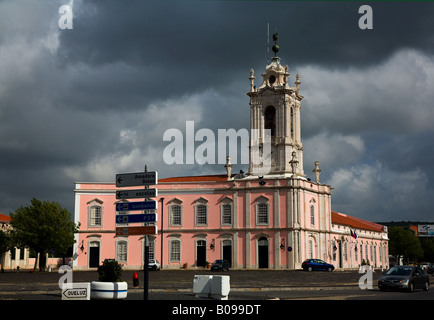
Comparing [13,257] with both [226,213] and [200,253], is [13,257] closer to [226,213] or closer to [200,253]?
[200,253]

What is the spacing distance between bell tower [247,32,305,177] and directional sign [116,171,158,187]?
158ft

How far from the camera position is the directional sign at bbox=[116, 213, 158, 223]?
17.2m

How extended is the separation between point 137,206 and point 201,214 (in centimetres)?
4655

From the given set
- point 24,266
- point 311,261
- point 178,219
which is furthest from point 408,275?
point 24,266

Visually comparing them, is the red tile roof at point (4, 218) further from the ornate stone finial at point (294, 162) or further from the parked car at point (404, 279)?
the parked car at point (404, 279)

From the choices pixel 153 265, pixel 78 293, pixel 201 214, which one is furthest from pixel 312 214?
pixel 78 293

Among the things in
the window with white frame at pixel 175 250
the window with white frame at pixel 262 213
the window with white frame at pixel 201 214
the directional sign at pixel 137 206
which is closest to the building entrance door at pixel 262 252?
the window with white frame at pixel 262 213

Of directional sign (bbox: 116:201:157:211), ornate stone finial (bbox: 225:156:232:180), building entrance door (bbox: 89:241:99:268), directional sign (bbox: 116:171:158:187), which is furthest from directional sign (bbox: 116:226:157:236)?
ornate stone finial (bbox: 225:156:232:180)

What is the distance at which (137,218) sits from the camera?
1738cm

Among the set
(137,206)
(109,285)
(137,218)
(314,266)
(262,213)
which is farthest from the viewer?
(262,213)

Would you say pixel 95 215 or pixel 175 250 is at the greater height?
pixel 95 215

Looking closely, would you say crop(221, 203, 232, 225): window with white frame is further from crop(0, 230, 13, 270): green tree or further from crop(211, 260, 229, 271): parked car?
crop(0, 230, 13, 270): green tree

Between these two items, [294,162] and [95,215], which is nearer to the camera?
[294,162]
